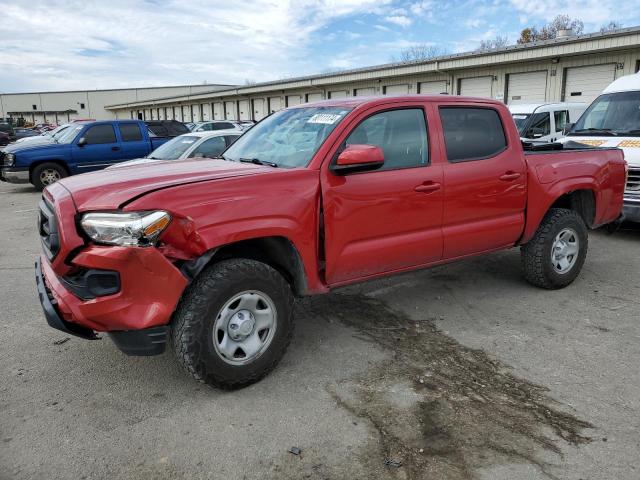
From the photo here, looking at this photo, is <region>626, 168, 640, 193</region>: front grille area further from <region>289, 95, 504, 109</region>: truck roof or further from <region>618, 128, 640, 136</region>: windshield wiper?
<region>289, 95, 504, 109</region>: truck roof

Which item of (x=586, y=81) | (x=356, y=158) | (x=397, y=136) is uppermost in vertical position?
(x=586, y=81)

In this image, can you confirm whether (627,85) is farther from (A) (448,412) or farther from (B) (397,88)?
(B) (397,88)

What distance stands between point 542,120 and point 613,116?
3839mm

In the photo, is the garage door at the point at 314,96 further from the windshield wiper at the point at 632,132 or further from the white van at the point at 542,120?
the windshield wiper at the point at 632,132

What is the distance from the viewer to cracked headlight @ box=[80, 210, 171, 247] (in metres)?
2.96

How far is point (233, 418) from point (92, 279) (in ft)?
3.75

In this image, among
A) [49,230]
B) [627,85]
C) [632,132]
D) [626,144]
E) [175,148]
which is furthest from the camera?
[175,148]

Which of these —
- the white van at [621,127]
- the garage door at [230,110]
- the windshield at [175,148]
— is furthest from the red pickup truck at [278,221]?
the garage door at [230,110]

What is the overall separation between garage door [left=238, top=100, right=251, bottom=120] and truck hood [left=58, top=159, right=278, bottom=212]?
35460 millimetres

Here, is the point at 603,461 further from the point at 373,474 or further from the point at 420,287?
the point at 420,287

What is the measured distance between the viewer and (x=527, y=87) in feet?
62.6

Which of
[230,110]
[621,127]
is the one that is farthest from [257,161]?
[230,110]

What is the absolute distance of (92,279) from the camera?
299 cm

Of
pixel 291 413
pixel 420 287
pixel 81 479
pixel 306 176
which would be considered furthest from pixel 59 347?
pixel 420 287
